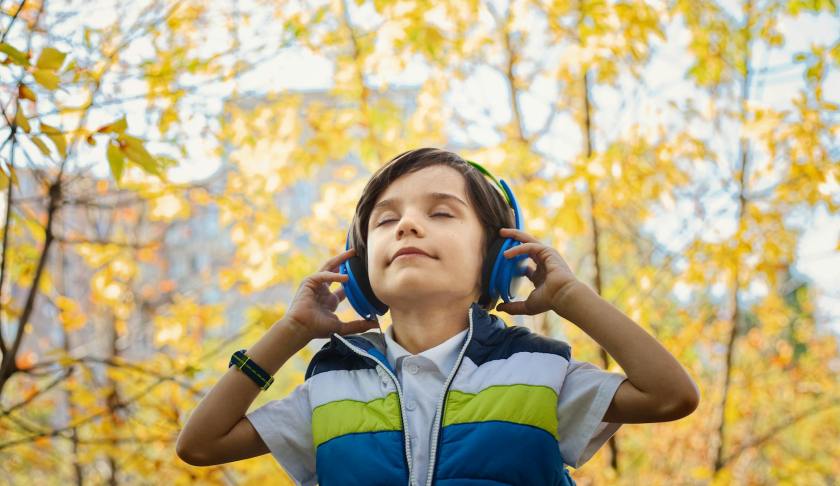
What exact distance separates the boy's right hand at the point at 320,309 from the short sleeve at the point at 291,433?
0.41ft

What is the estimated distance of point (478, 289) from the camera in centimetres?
138

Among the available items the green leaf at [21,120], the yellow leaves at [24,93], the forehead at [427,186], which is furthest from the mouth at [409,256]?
the yellow leaves at [24,93]

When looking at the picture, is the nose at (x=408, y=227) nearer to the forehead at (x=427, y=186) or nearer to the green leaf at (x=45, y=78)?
the forehead at (x=427, y=186)

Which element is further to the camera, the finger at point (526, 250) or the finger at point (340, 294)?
the finger at point (340, 294)

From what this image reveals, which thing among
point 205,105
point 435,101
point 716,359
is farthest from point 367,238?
point 716,359

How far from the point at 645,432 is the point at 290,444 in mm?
4897

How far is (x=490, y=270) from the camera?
1.36 m

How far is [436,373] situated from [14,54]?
3.43ft

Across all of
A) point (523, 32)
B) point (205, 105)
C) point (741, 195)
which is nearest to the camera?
point (205, 105)

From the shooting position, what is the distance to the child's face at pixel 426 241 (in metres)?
1.27

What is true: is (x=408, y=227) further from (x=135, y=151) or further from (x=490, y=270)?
(x=135, y=151)

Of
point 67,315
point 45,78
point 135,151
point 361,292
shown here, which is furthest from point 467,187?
point 67,315

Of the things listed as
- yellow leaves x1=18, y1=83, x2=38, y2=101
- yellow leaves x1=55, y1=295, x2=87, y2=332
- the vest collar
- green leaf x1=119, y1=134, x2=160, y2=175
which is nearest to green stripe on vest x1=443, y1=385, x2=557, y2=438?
the vest collar

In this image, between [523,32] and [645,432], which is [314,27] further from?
[645,432]
